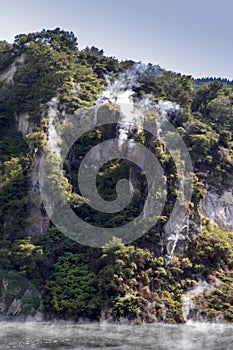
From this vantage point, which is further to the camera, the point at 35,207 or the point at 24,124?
the point at 24,124

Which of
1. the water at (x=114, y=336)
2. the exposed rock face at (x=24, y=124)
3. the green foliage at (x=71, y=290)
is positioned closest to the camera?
the water at (x=114, y=336)

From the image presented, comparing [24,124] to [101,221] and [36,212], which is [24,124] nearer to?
[36,212]

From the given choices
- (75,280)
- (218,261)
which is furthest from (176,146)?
(75,280)

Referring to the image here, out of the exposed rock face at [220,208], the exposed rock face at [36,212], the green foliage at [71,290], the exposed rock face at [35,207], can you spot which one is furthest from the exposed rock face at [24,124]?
the exposed rock face at [220,208]

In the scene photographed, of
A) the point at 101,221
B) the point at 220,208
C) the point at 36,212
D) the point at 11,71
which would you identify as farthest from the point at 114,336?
the point at 11,71

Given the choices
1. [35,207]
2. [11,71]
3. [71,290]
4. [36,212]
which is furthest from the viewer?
[11,71]

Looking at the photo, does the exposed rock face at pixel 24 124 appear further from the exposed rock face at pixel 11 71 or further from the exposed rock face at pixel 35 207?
the exposed rock face at pixel 11 71

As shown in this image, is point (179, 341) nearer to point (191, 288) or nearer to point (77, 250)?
point (191, 288)
